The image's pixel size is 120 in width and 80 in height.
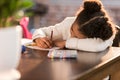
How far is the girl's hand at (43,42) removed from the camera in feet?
4.64

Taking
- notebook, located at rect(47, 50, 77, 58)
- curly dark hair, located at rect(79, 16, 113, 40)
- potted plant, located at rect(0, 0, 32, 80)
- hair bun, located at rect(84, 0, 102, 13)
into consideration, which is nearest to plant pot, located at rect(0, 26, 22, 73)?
potted plant, located at rect(0, 0, 32, 80)

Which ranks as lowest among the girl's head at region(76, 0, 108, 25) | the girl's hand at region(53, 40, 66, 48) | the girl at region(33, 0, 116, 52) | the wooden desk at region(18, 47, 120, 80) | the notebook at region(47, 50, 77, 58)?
the wooden desk at region(18, 47, 120, 80)

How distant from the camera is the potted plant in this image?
0.81m

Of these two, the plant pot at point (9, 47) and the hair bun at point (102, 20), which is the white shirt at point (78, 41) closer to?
the hair bun at point (102, 20)

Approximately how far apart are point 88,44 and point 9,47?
23.6 inches

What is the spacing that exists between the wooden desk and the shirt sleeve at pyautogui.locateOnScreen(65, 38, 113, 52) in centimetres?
3

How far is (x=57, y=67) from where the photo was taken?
41.8 inches

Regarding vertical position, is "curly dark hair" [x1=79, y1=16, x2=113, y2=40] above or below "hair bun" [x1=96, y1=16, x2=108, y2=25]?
below

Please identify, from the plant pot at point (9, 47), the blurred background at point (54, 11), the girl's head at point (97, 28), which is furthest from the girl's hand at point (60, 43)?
the blurred background at point (54, 11)

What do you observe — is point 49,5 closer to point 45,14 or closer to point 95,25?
point 45,14

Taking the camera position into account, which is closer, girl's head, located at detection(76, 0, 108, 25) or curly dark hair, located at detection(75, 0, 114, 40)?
curly dark hair, located at detection(75, 0, 114, 40)

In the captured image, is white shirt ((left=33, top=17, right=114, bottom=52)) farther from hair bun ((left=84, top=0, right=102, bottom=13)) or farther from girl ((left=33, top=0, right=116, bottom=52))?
hair bun ((left=84, top=0, right=102, bottom=13))

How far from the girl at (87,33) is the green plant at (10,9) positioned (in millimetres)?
539

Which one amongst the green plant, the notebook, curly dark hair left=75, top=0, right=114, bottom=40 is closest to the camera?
the green plant
